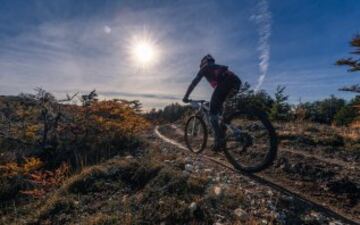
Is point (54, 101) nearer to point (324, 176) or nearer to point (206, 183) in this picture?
point (206, 183)

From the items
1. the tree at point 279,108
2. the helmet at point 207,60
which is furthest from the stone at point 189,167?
the tree at point 279,108

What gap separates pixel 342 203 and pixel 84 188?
181 inches

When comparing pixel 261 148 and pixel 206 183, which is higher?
pixel 261 148

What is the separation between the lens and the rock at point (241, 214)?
8.87 ft

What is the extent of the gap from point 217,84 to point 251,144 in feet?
5.22

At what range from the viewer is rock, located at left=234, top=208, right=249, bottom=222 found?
2.70 meters

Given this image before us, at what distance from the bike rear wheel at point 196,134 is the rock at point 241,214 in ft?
11.9

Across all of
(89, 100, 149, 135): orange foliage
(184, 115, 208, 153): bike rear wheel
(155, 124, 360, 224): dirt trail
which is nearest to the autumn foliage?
(89, 100, 149, 135): orange foliage

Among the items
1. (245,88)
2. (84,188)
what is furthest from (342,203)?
(245,88)

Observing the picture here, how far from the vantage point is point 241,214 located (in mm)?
2791

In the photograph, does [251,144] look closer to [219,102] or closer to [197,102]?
[219,102]

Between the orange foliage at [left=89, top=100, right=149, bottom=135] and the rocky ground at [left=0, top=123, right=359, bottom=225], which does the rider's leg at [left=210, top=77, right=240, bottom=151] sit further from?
the orange foliage at [left=89, top=100, right=149, bottom=135]

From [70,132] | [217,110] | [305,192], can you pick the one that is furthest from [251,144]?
[70,132]

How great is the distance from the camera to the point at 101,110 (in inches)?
324
